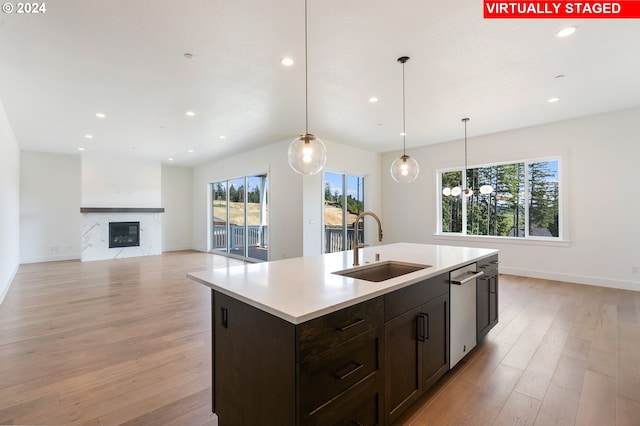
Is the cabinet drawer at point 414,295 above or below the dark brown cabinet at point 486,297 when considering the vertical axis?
above

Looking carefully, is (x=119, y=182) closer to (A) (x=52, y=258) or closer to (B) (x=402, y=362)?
(A) (x=52, y=258)

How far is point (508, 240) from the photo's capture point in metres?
5.72

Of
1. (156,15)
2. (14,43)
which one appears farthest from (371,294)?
(14,43)

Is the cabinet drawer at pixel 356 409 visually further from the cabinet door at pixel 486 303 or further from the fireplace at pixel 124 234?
the fireplace at pixel 124 234

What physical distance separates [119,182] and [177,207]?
1878 mm

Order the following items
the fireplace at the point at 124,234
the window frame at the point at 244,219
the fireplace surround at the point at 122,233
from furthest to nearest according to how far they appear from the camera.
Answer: the fireplace at the point at 124,234
the fireplace surround at the point at 122,233
the window frame at the point at 244,219

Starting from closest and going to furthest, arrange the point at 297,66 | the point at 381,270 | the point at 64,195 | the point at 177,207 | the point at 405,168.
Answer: the point at 381,270 → the point at 297,66 → the point at 405,168 → the point at 64,195 → the point at 177,207

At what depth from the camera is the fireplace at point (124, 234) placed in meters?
8.15

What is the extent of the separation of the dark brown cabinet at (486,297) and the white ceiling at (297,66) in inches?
83.3

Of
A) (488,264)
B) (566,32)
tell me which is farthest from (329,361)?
(566,32)

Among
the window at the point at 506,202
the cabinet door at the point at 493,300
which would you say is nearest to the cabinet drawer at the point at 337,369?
the cabinet door at the point at 493,300

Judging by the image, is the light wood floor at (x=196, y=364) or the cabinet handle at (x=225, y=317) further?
the light wood floor at (x=196, y=364)

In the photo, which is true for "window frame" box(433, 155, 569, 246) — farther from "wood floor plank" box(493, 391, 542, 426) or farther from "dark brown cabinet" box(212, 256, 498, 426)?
"dark brown cabinet" box(212, 256, 498, 426)

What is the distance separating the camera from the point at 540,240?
532 cm
